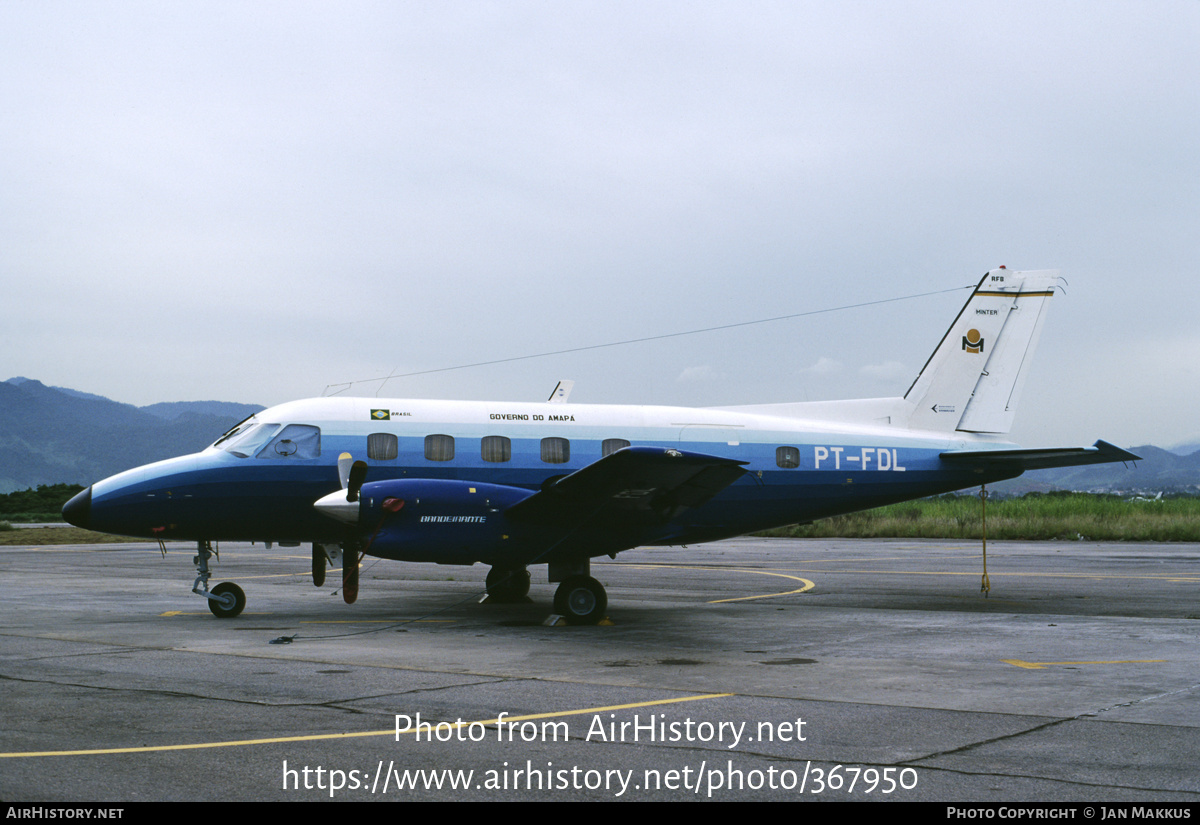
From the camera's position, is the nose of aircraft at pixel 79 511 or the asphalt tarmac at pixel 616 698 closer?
the asphalt tarmac at pixel 616 698

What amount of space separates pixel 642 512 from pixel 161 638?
22.4ft

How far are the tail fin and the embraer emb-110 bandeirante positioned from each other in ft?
0.09

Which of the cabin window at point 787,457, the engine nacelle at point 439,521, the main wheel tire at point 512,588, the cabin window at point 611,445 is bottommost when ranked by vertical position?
the main wheel tire at point 512,588

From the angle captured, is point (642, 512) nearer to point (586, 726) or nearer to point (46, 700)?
point (586, 726)

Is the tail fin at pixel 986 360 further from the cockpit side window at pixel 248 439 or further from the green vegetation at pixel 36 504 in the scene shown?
the green vegetation at pixel 36 504

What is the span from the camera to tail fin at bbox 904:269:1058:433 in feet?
59.9

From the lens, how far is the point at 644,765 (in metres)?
6.39

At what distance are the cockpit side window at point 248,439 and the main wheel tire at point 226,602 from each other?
2.12 m

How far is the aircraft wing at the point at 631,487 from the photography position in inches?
512

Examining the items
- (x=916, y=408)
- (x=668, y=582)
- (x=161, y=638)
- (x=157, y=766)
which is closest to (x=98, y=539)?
(x=668, y=582)

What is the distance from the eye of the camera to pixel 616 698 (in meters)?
8.70

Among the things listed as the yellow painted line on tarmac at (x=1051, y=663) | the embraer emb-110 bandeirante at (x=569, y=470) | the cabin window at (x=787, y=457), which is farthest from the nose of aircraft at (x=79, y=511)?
the yellow painted line on tarmac at (x=1051, y=663)

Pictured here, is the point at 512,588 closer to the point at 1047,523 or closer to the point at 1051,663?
the point at 1051,663

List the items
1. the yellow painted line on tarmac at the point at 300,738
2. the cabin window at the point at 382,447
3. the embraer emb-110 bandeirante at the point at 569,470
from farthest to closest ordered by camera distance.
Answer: the cabin window at the point at 382,447 → the embraer emb-110 bandeirante at the point at 569,470 → the yellow painted line on tarmac at the point at 300,738
